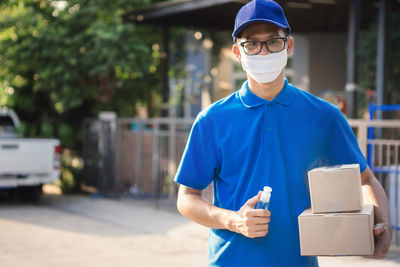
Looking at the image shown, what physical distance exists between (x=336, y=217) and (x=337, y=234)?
2.6 inches

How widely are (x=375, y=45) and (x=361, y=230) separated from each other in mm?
10246

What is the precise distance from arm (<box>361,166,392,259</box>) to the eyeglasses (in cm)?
67

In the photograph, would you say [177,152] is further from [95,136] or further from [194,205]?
[194,205]

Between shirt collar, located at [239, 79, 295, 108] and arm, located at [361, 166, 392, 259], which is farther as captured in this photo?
shirt collar, located at [239, 79, 295, 108]

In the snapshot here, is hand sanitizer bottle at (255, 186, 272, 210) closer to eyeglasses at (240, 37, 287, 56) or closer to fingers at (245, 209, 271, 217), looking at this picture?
fingers at (245, 209, 271, 217)

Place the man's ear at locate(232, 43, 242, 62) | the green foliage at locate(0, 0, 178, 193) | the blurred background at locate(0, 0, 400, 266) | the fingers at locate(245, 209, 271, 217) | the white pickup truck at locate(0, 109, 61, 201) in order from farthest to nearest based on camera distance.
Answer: the green foliage at locate(0, 0, 178, 193) → the white pickup truck at locate(0, 109, 61, 201) → the blurred background at locate(0, 0, 400, 266) → the man's ear at locate(232, 43, 242, 62) → the fingers at locate(245, 209, 271, 217)

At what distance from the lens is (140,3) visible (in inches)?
541

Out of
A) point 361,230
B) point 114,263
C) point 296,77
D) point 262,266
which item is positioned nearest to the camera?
point 361,230

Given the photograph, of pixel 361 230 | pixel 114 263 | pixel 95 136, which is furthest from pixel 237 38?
pixel 95 136

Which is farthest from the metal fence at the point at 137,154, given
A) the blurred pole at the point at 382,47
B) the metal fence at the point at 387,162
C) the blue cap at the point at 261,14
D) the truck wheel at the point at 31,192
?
the blue cap at the point at 261,14

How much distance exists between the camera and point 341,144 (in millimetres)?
2660

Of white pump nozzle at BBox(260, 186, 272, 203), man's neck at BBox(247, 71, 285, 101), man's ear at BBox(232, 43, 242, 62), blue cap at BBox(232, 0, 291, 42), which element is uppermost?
blue cap at BBox(232, 0, 291, 42)

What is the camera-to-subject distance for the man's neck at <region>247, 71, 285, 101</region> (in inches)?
106

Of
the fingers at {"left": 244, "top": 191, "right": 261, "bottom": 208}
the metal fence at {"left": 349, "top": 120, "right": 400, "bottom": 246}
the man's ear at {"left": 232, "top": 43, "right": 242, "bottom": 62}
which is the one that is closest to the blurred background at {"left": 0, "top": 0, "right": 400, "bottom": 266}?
the metal fence at {"left": 349, "top": 120, "right": 400, "bottom": 246}
